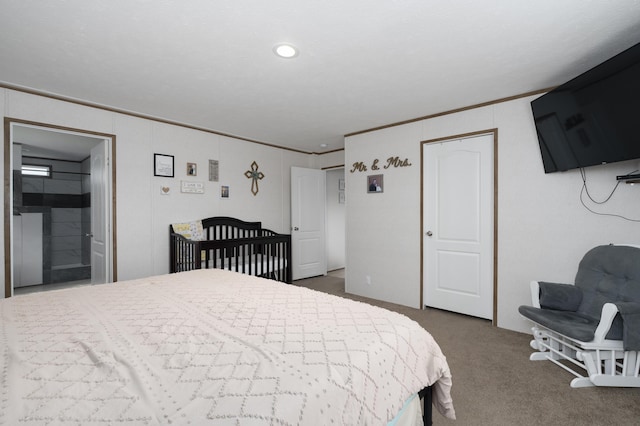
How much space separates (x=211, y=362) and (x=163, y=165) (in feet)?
11.1

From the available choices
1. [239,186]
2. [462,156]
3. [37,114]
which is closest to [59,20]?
[37,114]

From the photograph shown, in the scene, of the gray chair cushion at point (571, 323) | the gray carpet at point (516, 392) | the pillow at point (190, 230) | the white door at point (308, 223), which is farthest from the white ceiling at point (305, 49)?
the gray carpet at point (516, 392)

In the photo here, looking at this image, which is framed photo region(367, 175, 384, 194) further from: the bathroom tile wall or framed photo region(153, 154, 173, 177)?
the bathroom tile wall

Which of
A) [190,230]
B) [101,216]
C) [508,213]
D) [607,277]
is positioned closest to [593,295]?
[607,277]

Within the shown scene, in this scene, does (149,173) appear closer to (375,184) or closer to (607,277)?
(375,184)

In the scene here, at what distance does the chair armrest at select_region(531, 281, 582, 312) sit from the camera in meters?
2.42

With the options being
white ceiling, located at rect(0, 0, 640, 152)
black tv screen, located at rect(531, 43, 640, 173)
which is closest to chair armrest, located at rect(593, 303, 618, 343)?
black tv screen, located at rect(531, 43, 640, 173)

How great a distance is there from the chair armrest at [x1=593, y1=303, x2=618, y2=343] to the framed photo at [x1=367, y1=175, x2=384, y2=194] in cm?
256

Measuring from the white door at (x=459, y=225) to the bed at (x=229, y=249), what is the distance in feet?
6.24

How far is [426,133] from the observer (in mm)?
3691

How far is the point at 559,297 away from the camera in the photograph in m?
2.44

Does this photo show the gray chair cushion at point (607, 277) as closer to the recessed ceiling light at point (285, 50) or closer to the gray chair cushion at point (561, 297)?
the gray chair cushion at point (561, 297)

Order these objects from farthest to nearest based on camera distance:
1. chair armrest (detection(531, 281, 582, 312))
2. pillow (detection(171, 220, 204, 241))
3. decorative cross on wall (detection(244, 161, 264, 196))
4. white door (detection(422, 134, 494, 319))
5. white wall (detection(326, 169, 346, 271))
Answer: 1. white wall (detection(326, 169, 346, 271))
2. decorative cross on wall (detection(244, 161, 264, 196))
3. pillow (detection(171, 220, 204, 241))
4. white door (detection(422, 134, 494, 319))
5. chair armrest (detection(531, 281, 582, 312))

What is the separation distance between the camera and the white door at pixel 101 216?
3.35m
